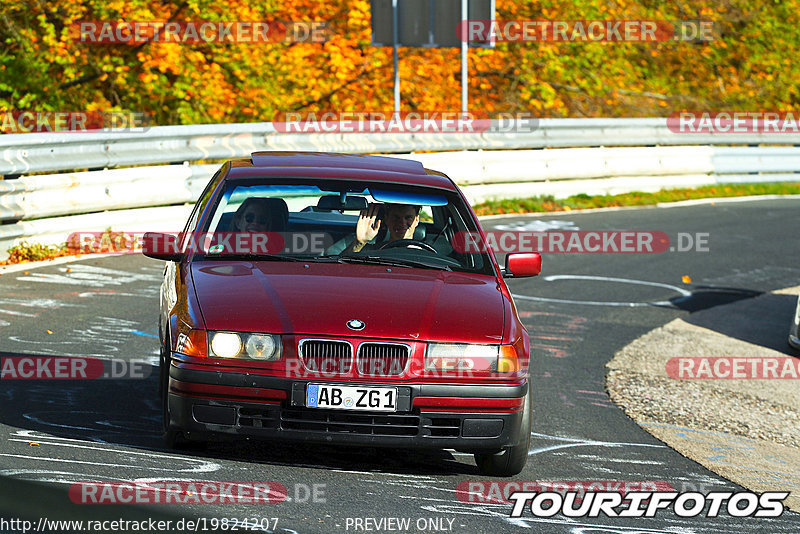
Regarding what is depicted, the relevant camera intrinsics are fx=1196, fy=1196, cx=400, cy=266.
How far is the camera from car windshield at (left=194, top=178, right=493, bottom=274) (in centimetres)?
651

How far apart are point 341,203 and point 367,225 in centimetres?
21

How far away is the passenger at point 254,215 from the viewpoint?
6746 mm

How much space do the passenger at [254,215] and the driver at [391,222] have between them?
1.79ft

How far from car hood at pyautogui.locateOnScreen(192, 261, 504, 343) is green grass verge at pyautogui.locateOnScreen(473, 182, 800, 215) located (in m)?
11.8

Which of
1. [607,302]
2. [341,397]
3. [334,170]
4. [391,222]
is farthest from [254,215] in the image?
[607,302]

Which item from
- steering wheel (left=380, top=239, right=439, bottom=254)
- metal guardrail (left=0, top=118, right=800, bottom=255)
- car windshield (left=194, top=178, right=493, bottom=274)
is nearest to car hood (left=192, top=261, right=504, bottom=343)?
car windshield (left=194, top=178, right=493, bottom=274)

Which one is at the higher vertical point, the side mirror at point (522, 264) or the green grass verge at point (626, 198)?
the side mirror at point (522, 264)

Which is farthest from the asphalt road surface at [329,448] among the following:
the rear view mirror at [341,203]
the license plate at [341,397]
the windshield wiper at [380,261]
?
the rear view mirror at [341,203]

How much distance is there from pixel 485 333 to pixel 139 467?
5.56 ft

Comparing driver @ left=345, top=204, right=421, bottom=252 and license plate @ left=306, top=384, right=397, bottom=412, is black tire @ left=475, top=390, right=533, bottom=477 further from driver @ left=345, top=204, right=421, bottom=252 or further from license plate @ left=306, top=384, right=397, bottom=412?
driver @ left=345, top=204, right=421, bottom=252

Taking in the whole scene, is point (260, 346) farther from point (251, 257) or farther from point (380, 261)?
point (380, 261)

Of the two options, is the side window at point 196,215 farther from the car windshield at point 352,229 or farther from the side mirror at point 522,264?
the side mirror at point 522,264

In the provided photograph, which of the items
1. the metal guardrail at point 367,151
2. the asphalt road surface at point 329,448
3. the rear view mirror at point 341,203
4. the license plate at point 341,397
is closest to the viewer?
the asphalt road surface at point 329,448

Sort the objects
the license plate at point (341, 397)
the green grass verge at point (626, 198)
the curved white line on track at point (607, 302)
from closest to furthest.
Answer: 1. the license plate at point (341, 397)
2. the curved white line on track at point (607, 302)
3. the green grass verge at point (626, 198)
